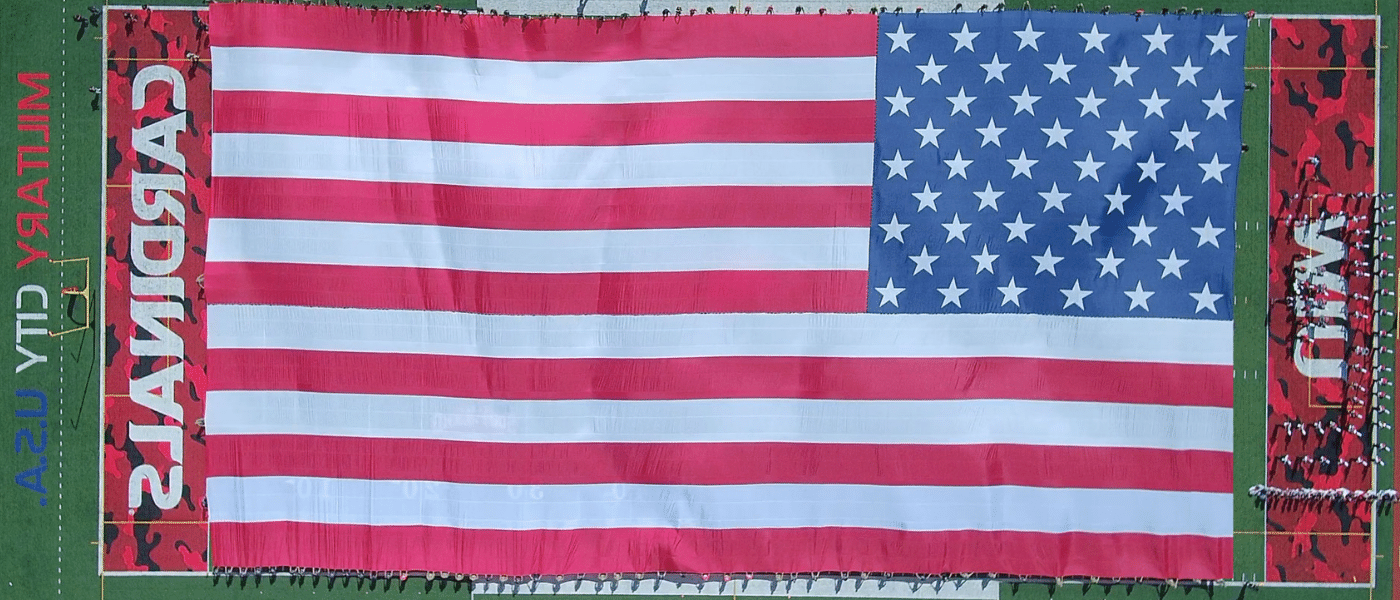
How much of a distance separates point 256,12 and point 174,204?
2.81m

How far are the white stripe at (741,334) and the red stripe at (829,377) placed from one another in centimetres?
11

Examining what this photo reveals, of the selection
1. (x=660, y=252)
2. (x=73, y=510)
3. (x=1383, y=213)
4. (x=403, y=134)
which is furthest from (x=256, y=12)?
(x=1383, y=213)

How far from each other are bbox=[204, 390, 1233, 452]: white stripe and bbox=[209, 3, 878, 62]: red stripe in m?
4.51

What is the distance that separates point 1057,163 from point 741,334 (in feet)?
15.3

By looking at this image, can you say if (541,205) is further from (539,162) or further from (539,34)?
(539,34)

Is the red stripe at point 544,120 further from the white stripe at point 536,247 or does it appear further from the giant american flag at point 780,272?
the white stripe at point 536,247

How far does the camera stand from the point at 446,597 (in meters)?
11.4

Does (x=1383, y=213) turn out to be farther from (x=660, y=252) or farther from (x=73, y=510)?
(x=73, y=510)

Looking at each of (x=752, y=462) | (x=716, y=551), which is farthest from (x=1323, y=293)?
(x=716, y=551)

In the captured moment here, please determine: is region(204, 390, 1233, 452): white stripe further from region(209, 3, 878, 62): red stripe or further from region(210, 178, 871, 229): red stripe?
region(209, 3, 878, 62): red stripe

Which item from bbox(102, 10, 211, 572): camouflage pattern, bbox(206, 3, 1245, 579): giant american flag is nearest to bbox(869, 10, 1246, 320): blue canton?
bbox(206, 3, 1245, 579): giant american flag

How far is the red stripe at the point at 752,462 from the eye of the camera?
10.7 metres

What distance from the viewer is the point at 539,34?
35.6ft

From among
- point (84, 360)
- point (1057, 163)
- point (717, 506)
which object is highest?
point (1057, 163)
